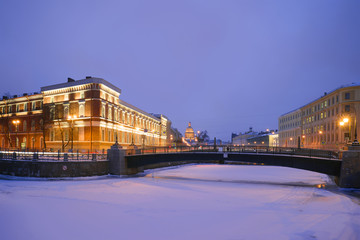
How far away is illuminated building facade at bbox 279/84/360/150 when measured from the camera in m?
57.8

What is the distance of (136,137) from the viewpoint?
71.8 m

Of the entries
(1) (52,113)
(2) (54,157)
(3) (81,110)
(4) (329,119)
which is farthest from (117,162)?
(4) (329,119)

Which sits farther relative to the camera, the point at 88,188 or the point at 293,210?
the point at 88,188

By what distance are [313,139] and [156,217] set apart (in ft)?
250

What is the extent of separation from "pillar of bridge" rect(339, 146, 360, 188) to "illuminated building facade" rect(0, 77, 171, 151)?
3037 centimetres

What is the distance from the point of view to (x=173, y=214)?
16156mm

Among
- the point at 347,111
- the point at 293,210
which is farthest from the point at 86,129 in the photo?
the point at 347,111

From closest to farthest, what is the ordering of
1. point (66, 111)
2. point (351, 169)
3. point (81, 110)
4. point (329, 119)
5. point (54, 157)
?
point (351, 169) → point (54, 157) → point (81, 110) → point (66, 111) → point (329, 119)

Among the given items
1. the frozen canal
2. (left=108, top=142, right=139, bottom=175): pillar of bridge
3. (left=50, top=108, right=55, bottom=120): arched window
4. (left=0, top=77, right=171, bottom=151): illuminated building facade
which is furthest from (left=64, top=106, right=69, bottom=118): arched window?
the frozen canal

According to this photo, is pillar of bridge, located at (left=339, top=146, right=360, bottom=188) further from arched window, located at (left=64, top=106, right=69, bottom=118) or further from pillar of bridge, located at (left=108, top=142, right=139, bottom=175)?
arched window, located at (left=64, top=106, right=69, bottom=118)

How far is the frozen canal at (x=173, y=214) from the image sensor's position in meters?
12.8

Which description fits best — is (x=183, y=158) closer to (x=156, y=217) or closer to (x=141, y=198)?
(x=141, y=198)

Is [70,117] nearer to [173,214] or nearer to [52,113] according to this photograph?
[52,113]

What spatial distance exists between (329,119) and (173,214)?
65181mm
